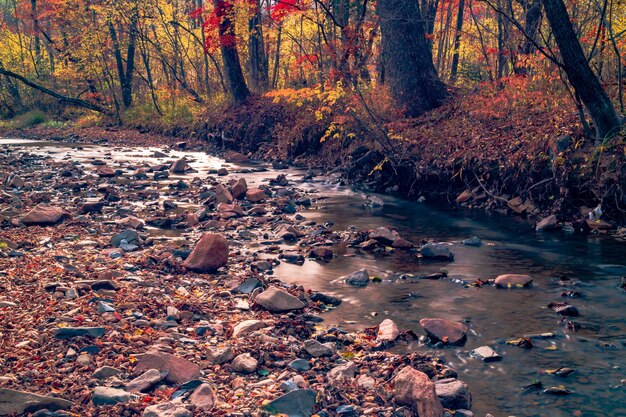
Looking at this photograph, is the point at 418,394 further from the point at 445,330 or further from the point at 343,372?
the point at 445,330

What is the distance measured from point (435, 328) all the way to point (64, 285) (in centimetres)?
318

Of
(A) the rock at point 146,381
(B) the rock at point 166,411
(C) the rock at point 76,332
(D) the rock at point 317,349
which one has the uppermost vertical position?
(C) the rock at point 76,332

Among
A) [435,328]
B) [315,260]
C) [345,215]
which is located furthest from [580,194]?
[435,328]

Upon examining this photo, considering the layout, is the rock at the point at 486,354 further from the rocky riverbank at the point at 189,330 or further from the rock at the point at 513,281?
the rock at the point at 513,281

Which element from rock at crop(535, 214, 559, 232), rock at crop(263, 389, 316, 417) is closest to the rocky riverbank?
rock at crop(263, 389, 316, 417)

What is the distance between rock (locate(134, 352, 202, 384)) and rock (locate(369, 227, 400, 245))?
171 inches

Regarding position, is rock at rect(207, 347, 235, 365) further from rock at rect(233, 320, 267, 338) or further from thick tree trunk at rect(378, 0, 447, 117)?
thick tree trunk at rect(378, 0, 447, 117)

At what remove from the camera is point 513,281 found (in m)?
6.17

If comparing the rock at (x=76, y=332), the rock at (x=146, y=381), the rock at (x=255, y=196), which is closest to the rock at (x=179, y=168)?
the rock at (x=255, y=196)

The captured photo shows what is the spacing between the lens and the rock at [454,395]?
12.2ft

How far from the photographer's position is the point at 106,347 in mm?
4043

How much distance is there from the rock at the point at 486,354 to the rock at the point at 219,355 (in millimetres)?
1845

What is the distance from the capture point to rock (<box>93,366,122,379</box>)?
3.65m

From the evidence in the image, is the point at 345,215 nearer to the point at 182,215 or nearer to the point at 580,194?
the point at 182,215
